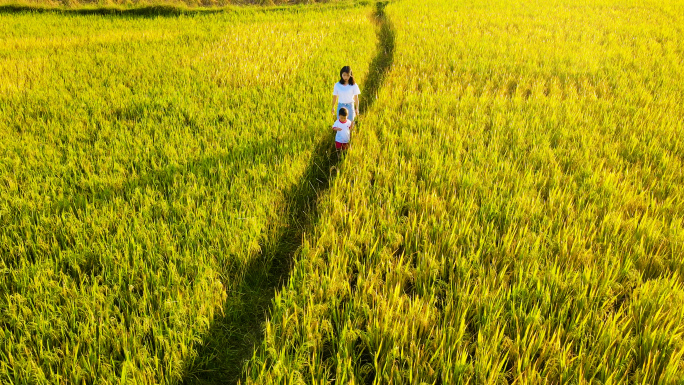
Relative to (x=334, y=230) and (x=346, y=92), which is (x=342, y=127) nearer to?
(x=346, y=92)

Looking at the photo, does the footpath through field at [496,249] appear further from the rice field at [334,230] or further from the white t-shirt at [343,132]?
the white t-shirt at [343,132]

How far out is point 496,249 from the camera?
2.07 metres

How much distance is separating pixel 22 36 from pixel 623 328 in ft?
32.9

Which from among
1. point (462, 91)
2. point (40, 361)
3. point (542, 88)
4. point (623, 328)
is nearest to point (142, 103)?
point (40, 361)

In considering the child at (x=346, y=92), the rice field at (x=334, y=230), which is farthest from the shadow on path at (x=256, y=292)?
the child at (x=346, y=92)

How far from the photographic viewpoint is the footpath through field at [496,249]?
1508 mm

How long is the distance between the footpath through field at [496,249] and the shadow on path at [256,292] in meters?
0.15

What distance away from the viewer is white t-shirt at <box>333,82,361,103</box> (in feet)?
11.3

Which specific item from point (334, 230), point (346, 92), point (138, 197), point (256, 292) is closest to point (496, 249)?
point (334, 230)

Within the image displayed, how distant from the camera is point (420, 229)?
2.29m

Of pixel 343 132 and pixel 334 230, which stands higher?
pixel 343 132

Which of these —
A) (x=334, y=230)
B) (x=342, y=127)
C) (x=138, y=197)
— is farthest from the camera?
(x=342, y=127)

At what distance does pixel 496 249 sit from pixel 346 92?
6.87ft

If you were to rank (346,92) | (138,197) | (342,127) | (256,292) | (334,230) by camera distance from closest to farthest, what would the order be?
1. (256,292)
2. (334,230)
3. (138,197)
4. (342,127)
5. (346,92)
